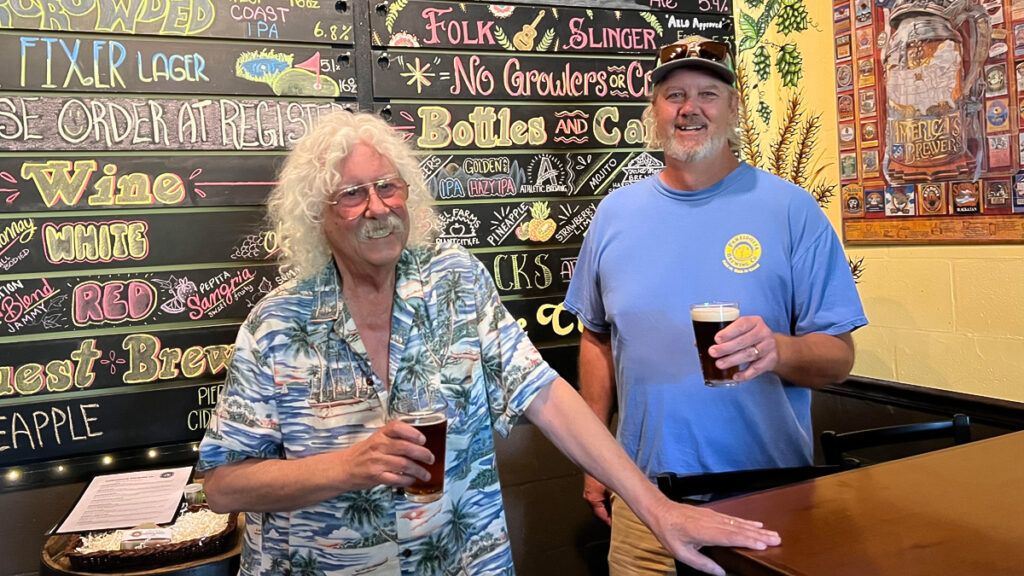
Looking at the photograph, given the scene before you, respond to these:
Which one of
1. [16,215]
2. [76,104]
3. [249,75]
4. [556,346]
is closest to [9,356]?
[16,215]

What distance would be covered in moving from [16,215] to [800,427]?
95.8 inches

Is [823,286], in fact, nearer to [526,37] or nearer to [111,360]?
[526,37]

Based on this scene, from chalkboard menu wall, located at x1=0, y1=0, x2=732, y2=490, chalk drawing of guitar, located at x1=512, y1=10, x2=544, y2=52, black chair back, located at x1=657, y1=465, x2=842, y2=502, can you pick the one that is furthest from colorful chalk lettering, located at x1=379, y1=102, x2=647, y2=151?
black chair back, located at x1=657, y1=465, x2=842, y2=502

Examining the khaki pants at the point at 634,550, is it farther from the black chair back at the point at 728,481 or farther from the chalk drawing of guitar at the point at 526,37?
the chalk drawing of guitar at the point at 526,37

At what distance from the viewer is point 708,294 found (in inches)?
79.3

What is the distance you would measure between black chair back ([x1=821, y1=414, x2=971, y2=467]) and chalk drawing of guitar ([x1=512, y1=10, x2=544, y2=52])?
73.1 inches

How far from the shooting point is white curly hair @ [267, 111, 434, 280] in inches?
67.5

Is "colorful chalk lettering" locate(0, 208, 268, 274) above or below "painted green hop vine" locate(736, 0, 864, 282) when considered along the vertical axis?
below

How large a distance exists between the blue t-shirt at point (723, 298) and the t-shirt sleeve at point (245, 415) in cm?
97

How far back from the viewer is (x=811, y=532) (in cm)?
121

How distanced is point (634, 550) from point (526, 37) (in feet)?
6.52

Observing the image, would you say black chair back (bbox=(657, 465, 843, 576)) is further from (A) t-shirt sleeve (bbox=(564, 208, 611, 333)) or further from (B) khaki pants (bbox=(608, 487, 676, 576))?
(A) t-shirt sleeve (bbox=(564, 208, 611, 333))

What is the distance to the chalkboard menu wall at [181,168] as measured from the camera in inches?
97.3

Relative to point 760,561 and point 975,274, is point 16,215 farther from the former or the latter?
point 975,274
